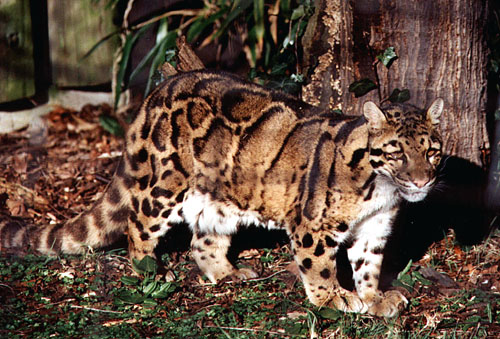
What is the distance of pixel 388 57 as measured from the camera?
4.93 meters

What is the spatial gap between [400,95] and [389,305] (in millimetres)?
1426

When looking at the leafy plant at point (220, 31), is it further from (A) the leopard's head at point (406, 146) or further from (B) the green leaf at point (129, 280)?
(B) the green leaf at point (129, 280)

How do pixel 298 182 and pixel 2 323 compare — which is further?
pixel 298 182

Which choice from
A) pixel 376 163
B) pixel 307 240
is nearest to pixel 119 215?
pixel 307 240

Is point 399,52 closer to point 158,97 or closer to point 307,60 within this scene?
point 307,60

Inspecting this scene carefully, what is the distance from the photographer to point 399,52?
4.95 m

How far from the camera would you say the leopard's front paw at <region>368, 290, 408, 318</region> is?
4480 millimetres

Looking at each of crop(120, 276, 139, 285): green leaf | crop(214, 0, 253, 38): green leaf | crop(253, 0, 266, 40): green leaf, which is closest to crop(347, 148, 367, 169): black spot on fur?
crop(120, 276, 139, 285): green leaf

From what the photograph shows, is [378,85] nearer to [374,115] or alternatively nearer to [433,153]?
[374,115]

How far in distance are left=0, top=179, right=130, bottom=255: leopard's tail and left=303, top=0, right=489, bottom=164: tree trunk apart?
1.69 metres

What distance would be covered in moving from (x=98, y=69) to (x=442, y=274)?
14.4 feet

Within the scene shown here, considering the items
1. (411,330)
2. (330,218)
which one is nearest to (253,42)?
(330,218)

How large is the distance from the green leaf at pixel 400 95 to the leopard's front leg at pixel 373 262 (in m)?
0.86

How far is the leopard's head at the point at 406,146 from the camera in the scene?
4.11m
